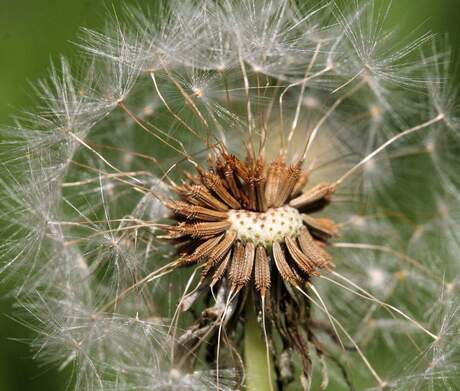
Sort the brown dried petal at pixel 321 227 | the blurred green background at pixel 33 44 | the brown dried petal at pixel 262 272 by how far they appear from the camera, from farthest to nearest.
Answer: the blurred green background at pixel 33 44
the brown dried petal at pixel 321 227
the brown dried petal at pixel 262 272

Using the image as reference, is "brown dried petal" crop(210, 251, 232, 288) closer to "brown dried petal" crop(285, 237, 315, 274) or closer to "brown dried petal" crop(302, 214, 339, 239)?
"brown dried petal" crop(285, 237, 315, 274)

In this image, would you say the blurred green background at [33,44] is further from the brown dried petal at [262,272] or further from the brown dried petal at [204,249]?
the brown dried petal at [262,272]

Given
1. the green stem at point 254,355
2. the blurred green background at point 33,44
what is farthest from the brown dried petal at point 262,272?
the blurred green background at point 33,44

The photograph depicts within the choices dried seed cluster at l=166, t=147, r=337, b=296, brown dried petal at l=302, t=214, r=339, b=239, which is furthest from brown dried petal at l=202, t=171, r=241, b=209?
brown dried petal at l=302, t=214, r=339, b=239

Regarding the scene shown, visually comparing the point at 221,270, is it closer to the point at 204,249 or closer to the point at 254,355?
the point at 204,249

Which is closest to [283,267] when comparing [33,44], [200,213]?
[200,213]

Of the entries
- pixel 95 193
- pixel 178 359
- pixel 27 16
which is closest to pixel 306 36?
pixel 95 193

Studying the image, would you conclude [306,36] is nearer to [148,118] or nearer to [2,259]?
[148,118]
